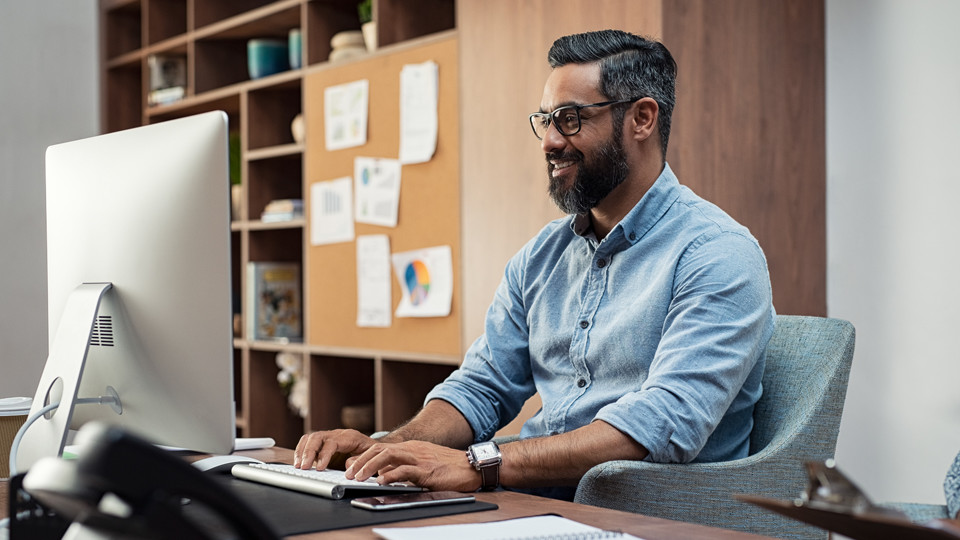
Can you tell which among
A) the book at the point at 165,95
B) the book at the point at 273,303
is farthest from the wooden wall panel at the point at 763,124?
the book at the point at 165,95

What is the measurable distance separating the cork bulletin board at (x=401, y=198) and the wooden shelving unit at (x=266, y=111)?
0.13 feet

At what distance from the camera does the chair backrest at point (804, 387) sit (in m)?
1.55

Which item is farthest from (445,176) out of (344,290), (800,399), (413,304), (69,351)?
(69,351)

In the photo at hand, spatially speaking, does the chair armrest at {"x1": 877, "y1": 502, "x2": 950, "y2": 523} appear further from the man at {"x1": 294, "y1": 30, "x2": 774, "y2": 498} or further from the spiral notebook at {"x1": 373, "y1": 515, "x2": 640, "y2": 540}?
the spiral notebook at {"x1": 373, "y1": 515, "x2": 640, "y2": 540}

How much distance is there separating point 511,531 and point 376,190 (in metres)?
2.44

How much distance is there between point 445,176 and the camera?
10.1 feet

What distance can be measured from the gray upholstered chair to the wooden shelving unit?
1.53 meters

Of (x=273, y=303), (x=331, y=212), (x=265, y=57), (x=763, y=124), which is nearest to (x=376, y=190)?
(x=331, y=212)

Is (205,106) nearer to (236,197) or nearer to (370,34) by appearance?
(236,197)

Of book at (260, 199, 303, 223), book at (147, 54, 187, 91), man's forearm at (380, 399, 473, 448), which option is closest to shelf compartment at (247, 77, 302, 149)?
book at (260, 199, 303, 223)

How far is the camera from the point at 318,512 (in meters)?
1.07

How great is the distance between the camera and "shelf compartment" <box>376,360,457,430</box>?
336 cm

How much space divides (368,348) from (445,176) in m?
0.70

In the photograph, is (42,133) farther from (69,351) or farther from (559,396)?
(559,396)
